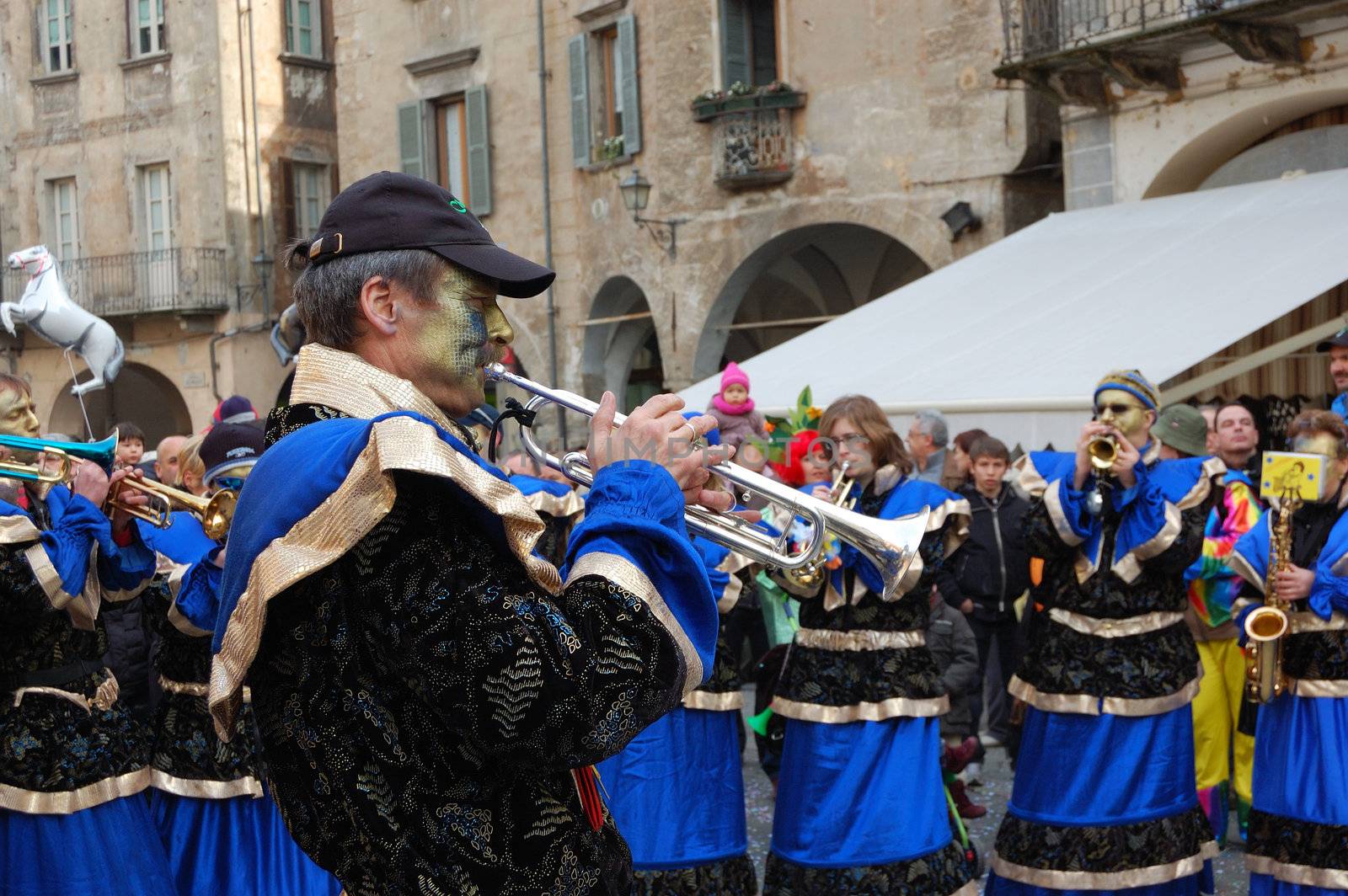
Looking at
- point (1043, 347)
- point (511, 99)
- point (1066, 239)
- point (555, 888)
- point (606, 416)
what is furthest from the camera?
point (511, 99)

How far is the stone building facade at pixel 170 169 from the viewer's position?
78.2 feet

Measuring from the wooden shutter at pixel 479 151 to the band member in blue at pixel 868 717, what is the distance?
14.2m

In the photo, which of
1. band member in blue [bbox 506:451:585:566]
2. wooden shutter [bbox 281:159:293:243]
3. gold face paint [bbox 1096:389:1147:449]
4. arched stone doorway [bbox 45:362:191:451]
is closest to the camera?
gold face paint [bbox 1096:389:1147:449]

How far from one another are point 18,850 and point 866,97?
12039 mm

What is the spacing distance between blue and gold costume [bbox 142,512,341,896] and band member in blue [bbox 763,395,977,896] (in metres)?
1.71

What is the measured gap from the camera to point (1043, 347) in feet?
32.2

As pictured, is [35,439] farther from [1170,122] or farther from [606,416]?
[1170,122]

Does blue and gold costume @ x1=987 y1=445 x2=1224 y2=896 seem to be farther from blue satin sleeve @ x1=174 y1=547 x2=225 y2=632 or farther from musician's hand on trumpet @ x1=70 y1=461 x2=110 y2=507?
musician's hand on trumpet @ x1=70 y1=461 x2=110 y2=507

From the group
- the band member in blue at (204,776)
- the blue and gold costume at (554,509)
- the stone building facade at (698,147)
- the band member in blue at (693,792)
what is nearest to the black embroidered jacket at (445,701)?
the band member in blue at (204,776)

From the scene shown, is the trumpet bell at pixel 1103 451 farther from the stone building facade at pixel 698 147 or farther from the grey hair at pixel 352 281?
the stone building facade at pixel 698 147

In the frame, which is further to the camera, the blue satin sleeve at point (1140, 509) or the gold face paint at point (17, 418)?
the blue satin sleeve at point (1140, 509)

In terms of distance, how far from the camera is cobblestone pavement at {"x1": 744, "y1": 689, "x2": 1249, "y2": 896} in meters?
6.68

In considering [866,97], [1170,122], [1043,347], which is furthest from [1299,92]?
[866,97]

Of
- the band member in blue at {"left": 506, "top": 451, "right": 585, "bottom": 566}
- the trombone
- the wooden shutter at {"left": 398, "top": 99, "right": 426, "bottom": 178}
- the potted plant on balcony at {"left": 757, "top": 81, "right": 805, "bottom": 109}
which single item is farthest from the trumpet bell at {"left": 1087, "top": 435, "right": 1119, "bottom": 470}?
the wooden shutter at {"left": 398, "top": 99, "right": 426, "bottom": 178}
